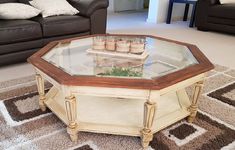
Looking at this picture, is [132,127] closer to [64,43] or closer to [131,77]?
[131,77]

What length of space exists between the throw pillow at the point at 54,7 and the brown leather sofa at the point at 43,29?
0.07 m

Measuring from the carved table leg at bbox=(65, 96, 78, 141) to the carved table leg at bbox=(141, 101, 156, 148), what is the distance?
1.16 feet

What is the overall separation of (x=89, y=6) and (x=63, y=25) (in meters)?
0.40

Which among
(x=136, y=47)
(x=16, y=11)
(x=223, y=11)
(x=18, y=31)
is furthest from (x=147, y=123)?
(x=223, y=11)

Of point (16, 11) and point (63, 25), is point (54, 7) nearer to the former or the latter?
point (63, 25)

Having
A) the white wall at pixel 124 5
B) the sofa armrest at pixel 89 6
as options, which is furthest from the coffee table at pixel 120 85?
the white wall at pixel 124 5

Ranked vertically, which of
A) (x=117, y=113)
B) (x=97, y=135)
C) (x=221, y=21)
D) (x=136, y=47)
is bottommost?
(x=97, y=135)

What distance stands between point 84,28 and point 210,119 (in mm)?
1617

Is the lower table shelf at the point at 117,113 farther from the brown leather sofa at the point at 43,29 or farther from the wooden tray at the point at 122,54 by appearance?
the brown leather sofa at the point at 43,29

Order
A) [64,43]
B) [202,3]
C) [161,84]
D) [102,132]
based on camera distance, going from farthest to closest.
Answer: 1. [202,3]
2. [64,43]
3. [102,132]
4. [161,84]

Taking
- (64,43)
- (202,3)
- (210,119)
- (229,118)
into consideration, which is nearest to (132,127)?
(210,119)

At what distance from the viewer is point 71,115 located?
121 centimetres

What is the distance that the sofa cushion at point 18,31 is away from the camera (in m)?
→ 2.05

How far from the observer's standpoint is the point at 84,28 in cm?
256
